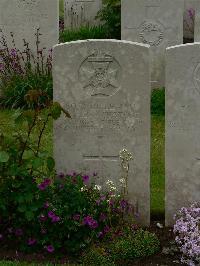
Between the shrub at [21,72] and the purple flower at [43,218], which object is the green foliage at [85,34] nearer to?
the shrub at [21,72]

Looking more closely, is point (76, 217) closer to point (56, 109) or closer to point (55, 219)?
point (55, 219)

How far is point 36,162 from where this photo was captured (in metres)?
5.51

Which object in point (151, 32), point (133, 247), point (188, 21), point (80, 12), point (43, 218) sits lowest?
point (133, 247)

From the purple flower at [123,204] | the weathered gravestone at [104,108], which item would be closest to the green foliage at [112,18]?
the weathered gravestone at [104,108]

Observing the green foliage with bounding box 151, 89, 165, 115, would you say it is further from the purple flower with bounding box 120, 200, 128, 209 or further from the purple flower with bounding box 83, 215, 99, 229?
the purple flower with bounding box 83, 215, 99, 229

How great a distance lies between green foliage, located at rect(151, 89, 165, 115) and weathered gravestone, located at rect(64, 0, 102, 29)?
580cm

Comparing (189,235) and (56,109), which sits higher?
(56,109)

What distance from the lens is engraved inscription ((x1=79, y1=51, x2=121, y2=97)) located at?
5.90 meters

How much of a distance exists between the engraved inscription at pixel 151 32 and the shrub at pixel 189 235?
5.12 m

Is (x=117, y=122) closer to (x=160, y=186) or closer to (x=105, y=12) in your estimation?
(x=160, y=186)

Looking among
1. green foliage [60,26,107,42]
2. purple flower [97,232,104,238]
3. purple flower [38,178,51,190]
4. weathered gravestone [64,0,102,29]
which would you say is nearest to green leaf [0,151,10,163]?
purple flower [38,178,51,190]

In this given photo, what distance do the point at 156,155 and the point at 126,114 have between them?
2153 mm

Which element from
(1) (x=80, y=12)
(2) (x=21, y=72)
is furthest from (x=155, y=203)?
(1) (x=80, y=12)

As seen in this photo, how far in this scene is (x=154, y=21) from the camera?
10.5 m
